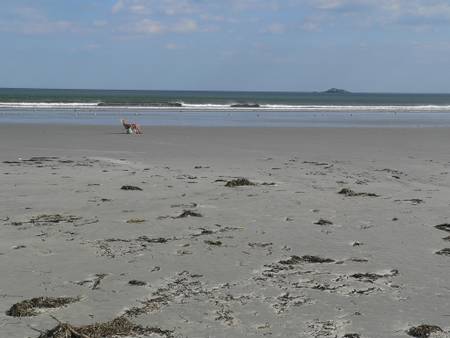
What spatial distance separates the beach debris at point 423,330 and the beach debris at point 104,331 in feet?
5.08

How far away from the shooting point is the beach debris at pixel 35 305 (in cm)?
427

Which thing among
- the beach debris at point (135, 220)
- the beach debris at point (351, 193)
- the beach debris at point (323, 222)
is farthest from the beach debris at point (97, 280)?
the beach debris at point (351, 193)

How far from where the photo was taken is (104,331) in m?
3.97

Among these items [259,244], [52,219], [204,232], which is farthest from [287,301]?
[52,219]

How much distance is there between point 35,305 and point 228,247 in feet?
7.29

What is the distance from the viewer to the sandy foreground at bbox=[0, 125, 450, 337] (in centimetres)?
432

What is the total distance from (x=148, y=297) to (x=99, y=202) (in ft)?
13.2

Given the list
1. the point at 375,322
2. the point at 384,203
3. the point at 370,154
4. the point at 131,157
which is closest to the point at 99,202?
the point at 384,203

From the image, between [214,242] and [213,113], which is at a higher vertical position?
[214,242]

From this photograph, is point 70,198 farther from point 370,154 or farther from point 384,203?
point 370,154

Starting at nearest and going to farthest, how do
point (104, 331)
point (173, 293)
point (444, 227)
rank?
point (104, 331) → point (173, 293) → point (444, 227)

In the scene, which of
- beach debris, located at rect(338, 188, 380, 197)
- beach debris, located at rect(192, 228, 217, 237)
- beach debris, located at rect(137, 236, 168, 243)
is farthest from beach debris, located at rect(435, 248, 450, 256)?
beach debris, located at rect(338, 188, 380, 197)

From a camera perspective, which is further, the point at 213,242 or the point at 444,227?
the point at 444,227

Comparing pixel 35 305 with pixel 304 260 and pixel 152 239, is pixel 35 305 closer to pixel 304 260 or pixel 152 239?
pixel 152 239
